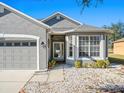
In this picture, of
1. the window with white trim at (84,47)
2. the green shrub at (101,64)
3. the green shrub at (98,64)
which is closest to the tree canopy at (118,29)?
the window with white trim at (84,47)

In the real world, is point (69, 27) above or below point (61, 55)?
above

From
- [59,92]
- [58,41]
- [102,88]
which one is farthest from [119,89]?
[58,41]

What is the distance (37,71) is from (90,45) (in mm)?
6662

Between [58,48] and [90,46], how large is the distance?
19.6 feet

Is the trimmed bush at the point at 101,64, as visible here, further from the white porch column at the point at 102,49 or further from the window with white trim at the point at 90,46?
the window with white trim at the point at 90,46

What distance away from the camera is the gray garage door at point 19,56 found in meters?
19.8

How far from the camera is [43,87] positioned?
12.6 meters

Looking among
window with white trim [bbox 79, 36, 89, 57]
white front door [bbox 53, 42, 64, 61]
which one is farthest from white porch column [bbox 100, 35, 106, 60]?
white front door [bbox 53, 42, 64, 61]

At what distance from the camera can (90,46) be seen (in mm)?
23078

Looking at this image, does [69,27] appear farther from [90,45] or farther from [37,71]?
[37,71]

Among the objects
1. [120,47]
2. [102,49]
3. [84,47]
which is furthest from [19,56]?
[120,47]

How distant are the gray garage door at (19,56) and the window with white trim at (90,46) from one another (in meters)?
5.51

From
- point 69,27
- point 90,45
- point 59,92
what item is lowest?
point 59,92

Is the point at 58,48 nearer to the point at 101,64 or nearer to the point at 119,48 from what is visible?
the point at 101,64
